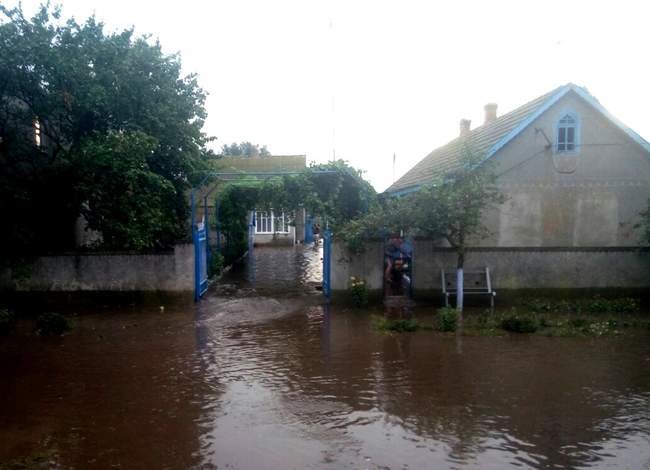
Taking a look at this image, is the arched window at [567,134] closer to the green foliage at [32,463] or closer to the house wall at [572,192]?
the house wall at [572,192]

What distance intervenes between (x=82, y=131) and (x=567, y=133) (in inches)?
539

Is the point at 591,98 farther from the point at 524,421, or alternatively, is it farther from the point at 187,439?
the point at 187,439

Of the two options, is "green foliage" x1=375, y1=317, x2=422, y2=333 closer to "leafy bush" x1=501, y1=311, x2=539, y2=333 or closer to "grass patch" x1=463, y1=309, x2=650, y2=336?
"grass patch" x1=463, y1=309, x2=650, y2=336

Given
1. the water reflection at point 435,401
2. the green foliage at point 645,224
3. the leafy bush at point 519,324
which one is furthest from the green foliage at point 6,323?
the green foliage at point 645,224

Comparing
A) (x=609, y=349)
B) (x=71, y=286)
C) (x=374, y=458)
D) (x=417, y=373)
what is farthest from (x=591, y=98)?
(x=71, y=286)

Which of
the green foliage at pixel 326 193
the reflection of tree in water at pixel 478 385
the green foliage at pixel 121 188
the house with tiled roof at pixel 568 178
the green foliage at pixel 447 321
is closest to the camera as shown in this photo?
the reflection of tree in water at pixel 478 385

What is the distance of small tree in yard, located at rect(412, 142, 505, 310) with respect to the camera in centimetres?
1077

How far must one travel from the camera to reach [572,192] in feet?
44.4

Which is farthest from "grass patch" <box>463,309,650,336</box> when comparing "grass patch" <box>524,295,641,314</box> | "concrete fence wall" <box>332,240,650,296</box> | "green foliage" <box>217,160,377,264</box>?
"green foliage" <box>217,160,377,264</box>

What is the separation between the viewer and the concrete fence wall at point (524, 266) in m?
12.6

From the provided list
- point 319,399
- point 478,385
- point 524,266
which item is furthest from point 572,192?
point 319,399

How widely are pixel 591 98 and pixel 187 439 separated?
544 inches

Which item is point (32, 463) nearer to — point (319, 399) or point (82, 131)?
point (319, 399)

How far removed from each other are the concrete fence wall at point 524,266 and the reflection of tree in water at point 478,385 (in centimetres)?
309
